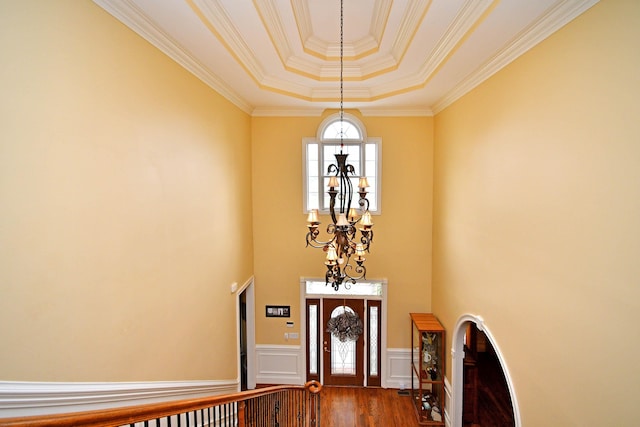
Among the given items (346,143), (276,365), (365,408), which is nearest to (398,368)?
(365,408)

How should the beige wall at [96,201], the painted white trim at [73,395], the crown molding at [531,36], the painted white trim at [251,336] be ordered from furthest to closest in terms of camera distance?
the painted white trim at [251,336]
the crown molding at [531,36]
the beige wall at [96,201]
the painted white trim at [73,395]

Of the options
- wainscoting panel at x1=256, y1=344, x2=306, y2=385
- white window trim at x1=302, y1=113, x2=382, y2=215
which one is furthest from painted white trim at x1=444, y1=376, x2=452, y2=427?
white window trim at x1=302, y1=113, x2=382, y2=215

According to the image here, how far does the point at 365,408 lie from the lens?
579cm

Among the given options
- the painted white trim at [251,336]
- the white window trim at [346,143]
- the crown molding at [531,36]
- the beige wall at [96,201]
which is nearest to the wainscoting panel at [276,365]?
the painted white trim at [251,336]

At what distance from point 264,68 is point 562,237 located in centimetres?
390

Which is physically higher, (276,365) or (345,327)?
(345,327)

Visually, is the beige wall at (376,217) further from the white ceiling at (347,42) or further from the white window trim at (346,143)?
the white ceiling at (347,42)

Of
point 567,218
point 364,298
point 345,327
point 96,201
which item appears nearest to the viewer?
point 96,201

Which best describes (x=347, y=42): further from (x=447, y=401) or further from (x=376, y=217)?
(x=447, y=401)

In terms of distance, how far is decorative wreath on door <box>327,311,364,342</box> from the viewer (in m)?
5.99

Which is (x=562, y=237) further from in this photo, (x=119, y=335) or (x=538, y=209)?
(x=119, y=335)

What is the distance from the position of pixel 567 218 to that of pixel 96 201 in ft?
11.0

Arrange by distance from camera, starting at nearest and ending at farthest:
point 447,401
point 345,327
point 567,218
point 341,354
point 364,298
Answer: point 567,218 < point 447,401 < point 345,327 < point 364,298 < point 341,354

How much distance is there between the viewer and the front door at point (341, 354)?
635 cm
